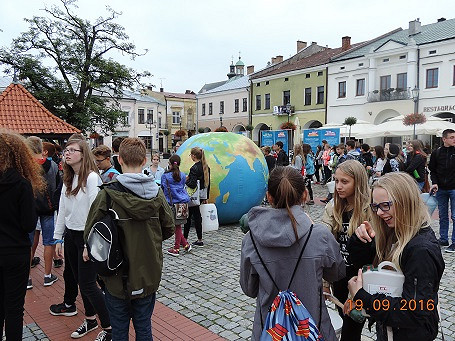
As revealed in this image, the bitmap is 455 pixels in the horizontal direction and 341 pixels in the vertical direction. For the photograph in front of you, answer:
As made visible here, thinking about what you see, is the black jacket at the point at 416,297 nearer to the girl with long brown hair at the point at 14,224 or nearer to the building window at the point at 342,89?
the girl with long brown hair at the point at 14,224

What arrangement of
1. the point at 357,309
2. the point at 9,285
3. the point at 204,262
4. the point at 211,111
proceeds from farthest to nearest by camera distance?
the point at 211,111 < the point at 204,262 < the point at 9,285 < the point at 357,309

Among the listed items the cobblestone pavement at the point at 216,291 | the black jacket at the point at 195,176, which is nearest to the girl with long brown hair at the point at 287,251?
the cobblestone pavement at the point at 216,291

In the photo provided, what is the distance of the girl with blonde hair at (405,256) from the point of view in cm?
196

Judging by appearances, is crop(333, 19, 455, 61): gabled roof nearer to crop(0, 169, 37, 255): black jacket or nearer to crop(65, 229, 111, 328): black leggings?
crop(65, 229, 111, 328): black leggings

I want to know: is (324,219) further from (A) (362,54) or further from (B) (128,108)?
(B) (128,108)

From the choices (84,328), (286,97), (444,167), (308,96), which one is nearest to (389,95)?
(308,96)

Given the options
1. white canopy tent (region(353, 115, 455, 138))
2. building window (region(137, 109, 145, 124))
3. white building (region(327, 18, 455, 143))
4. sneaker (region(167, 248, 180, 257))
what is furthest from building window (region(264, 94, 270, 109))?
sneaker (region(167, 248, 180, 257))

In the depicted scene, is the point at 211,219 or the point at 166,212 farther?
the point at 211,219

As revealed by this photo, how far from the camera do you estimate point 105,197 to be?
9.48ft

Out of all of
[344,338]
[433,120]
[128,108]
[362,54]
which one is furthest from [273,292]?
[128,108]

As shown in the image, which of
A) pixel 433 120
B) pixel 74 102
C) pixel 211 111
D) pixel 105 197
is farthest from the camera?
pixel 211 111

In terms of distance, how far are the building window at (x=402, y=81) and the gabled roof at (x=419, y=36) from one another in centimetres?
245

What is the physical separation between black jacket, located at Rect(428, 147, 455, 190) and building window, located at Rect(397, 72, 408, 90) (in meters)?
26.4

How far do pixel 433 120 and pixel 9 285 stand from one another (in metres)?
23.0
